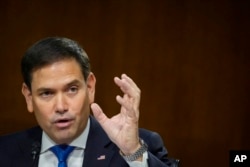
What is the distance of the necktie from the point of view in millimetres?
1910

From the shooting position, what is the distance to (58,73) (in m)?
1.88

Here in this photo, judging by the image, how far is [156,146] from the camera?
2.05 meters

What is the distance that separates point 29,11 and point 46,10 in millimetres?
114

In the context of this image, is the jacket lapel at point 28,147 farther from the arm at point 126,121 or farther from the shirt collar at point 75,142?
the arm at point 126,121

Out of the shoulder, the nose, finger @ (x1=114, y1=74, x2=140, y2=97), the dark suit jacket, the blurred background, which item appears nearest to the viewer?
finger @ (x1=114, y1=74, x2=140, y2=97)

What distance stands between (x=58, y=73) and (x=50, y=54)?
9 centimetres

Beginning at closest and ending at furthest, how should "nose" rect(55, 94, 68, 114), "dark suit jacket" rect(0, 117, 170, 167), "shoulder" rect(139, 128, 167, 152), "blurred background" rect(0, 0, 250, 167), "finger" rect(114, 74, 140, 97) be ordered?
"finger" rect(114, 74, 140, 97) < "nose" rect(55, 94, 68, 114) < "dark suit jacket" rect(0, 117, 170, 167) < "shoulder" rect(139, 128, 167, 152) < "blurred background" rect(0, 0, 250, 167)

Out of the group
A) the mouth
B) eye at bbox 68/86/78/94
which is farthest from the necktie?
eye at bbox 68/86/78/94

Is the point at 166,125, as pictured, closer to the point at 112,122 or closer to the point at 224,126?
the point at 224,126

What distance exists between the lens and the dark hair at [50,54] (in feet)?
6.23

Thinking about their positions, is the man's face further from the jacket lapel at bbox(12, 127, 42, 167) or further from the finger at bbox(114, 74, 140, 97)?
the finger at bbox(114, 74, 140, 97)

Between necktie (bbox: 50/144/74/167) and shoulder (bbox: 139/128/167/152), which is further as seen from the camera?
shoulder (bbox: 139/128/167/152)

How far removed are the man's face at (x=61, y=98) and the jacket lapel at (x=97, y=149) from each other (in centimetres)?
9

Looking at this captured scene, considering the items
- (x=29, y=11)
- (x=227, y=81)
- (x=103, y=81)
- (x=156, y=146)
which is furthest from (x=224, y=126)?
(x=29, y=11)
